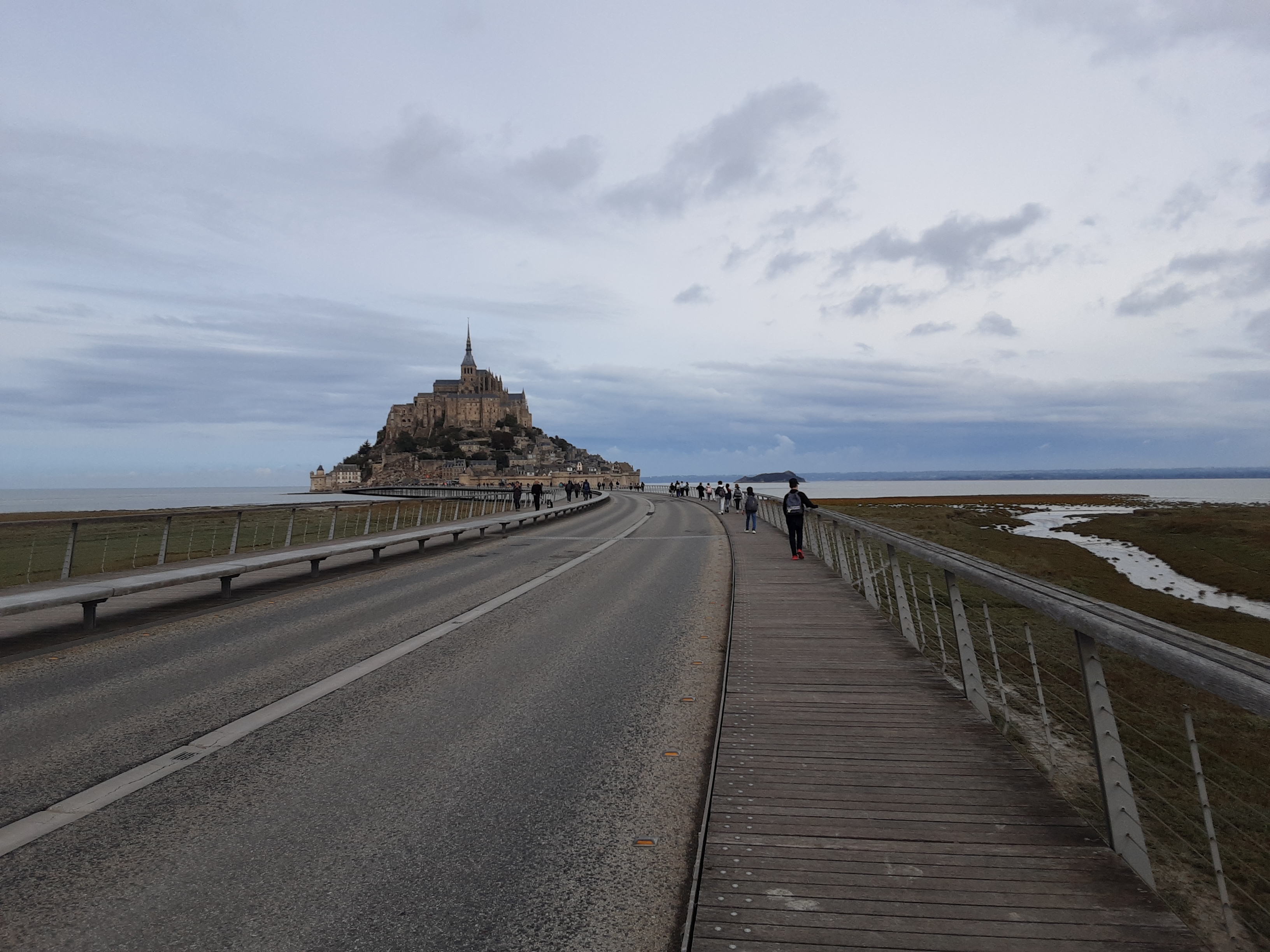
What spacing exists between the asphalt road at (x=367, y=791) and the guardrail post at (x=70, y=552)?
291 centimetres

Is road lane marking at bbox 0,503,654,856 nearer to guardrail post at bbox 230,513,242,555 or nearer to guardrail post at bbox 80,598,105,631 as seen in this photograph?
guardrail post at bbox 80,598,105,631

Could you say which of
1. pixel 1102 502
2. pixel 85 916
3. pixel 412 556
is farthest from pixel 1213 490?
pixel 85 916

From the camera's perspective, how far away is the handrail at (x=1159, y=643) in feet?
8.21

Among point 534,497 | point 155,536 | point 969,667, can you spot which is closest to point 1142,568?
point 534,497

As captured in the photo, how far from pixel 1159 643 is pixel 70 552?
12709mm

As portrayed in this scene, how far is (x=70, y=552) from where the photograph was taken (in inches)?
417

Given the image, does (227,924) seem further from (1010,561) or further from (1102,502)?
(1102,502)

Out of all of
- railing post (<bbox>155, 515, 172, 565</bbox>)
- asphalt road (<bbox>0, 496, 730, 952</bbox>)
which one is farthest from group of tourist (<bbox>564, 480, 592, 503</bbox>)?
asphalt road (<bbox>0, 496, 730, 952</bbox>)

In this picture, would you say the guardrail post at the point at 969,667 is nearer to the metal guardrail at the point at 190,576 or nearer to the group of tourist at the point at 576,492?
the metal guardrail at the point at 190,576

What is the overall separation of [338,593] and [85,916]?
9.21 metres

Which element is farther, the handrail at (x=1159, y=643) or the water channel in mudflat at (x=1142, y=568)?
the water channel in mudflat at (x=1142, y=568)

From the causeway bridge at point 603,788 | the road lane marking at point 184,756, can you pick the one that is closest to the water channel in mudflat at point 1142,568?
the causeway bridge at point 603,788

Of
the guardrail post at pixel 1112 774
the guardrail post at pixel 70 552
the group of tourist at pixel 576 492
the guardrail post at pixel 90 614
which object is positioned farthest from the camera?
the group of tourist at pixel 576 492

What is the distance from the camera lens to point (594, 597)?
1173cm
